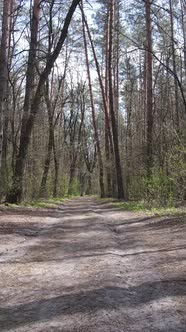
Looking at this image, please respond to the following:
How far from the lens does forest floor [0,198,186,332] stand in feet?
13.0

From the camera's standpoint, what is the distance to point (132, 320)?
13.0ft

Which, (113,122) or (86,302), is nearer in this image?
(86,302)

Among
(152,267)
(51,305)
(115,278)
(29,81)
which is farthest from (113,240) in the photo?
(29,81)

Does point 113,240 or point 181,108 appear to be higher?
point 181,108

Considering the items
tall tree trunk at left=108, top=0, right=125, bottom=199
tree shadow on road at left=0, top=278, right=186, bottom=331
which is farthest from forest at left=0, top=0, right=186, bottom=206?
tree shadow on road at left=0, top=278, right=186, bottom=331

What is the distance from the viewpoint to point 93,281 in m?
5.36

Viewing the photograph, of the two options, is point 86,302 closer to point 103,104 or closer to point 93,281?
point 93,281

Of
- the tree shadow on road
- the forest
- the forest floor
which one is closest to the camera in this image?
the forest floor

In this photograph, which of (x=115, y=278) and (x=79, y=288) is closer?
(x=79, y=288)

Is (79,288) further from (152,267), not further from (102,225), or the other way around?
(102,225)

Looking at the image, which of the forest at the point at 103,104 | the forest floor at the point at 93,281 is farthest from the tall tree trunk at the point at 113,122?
the forest floor at the point at 93,281

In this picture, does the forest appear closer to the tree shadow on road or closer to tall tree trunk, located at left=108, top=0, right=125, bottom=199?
tall tree trunk, located at left=108, top=0, right=125, bottom=199

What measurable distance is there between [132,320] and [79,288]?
4.00ft

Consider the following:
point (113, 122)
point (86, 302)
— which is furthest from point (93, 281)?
point (113, 122)
